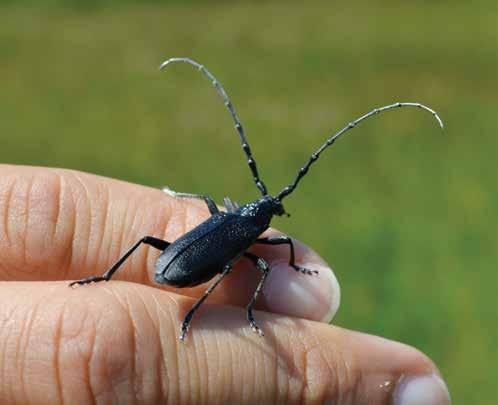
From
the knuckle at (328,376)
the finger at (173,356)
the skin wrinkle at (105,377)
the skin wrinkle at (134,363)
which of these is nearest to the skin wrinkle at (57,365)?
the finger at (173,356)

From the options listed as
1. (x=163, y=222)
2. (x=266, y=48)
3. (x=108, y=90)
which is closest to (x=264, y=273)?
(x=163, y=222)

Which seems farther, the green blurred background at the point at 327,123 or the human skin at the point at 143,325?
the green blurred background at the point at 327,123

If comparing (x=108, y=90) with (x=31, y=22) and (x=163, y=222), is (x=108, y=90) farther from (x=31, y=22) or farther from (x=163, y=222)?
(x=163, y=222)

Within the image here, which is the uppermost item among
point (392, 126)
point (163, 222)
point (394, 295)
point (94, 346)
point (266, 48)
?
point (266, 48)

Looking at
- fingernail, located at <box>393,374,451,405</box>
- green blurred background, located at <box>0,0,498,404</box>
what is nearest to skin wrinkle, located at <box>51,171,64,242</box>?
fingernail, located at <box>393,374,451,405</box>

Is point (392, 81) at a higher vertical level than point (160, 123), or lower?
higher

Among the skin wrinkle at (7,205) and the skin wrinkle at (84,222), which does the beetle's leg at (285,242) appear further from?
the skin wrinkle at (7,205)

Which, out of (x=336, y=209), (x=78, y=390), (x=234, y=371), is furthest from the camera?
(x=336, y=209)

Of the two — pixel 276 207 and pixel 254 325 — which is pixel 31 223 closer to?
pixel 254 325

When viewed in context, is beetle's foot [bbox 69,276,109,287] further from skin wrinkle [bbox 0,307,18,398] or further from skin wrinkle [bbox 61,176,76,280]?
skin wrinkle [bbox 0,307,18,398]

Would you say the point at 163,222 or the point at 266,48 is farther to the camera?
the point at 266,48
